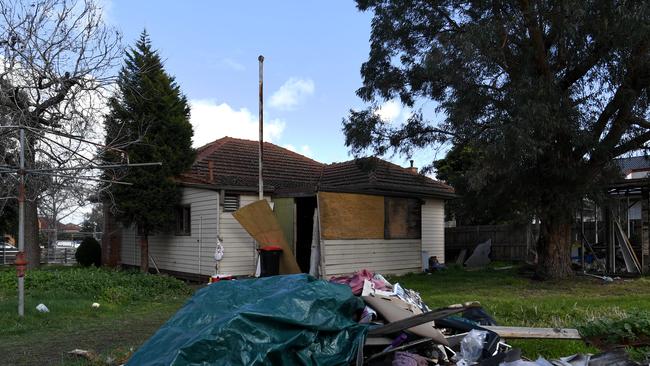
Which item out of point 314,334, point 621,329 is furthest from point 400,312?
point 621,329

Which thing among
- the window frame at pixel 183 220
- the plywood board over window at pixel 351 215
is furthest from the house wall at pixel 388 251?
the window frame at pixel 183 220

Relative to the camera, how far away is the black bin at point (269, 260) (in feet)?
43.9

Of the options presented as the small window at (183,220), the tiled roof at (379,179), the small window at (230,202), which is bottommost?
the small window at (183,220)

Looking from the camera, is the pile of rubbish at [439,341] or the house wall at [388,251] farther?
the house wall at [388,251]

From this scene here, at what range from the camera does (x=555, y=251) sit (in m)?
14.1

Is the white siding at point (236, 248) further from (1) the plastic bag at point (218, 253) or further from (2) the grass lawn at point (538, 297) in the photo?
(2) the grass lawn at point (538, 297)

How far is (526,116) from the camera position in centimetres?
1105

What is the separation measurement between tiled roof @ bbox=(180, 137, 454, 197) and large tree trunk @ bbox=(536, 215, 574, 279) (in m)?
4.27

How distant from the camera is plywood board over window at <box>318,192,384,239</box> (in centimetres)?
1401

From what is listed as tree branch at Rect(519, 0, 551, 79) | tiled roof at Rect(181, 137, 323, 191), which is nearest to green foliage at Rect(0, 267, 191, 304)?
tiled roof at Rect(181, 137, 323, 191)

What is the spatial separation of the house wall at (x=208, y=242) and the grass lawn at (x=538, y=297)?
4372 millimetres

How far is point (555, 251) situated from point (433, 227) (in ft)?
18.1

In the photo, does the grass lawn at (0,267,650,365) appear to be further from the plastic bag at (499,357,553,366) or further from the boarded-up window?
the boarded-up window

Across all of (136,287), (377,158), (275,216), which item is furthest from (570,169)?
(136,287)
